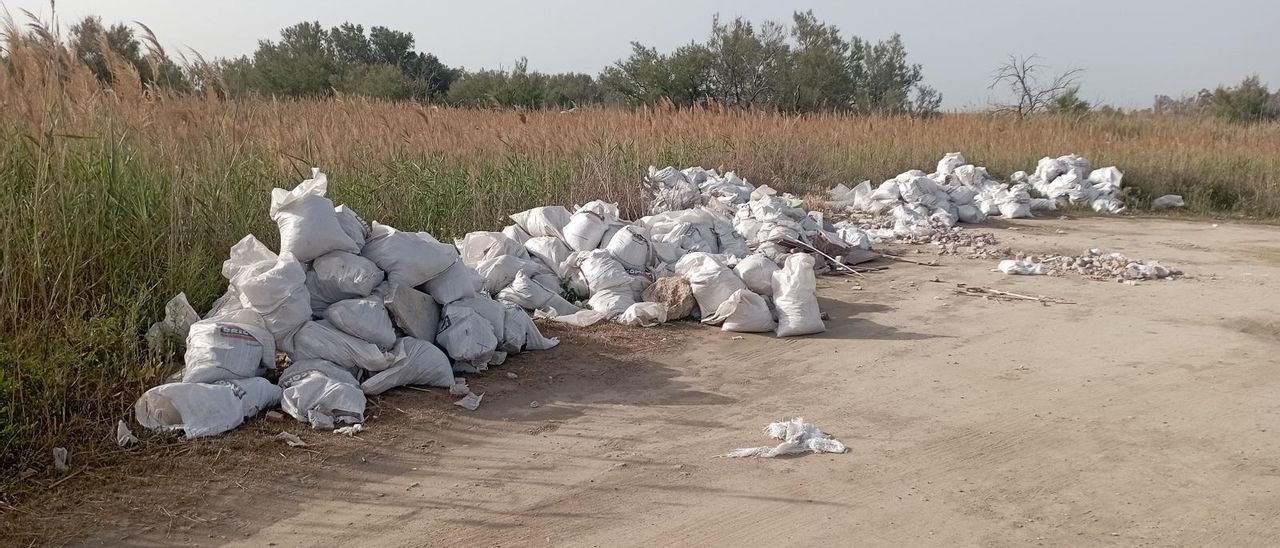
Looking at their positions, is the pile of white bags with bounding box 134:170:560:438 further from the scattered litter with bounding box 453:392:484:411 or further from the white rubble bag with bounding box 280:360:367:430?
the scattered litter with bounding box 453:392:484:411

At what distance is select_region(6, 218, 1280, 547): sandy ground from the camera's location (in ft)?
10.3

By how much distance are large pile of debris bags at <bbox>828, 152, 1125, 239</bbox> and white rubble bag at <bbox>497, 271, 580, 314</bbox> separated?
496 cm

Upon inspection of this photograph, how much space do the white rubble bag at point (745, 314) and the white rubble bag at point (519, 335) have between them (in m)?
1.14

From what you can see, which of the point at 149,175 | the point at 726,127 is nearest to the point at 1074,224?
the point at 726,127

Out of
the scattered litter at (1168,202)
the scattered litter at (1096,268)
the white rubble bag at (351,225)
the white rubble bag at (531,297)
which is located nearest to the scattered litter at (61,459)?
the white rubble bag at (351,225)

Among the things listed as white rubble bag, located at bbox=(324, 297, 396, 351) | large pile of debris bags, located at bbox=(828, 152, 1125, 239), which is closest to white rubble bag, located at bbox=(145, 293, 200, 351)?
white rubble bag, located at bbox=(324, 297, 396, 351)

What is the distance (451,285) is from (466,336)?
333 mm

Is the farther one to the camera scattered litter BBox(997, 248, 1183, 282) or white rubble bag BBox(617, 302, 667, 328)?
scattered litter BBox(997, 248, 1183, 282)

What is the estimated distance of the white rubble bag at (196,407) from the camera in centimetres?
369

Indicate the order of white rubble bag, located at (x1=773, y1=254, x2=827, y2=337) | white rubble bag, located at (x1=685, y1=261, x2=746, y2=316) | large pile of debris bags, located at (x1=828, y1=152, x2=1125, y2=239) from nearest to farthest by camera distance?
white rubble bag, located at (x1=773, y1=254, x2=827, y2=337) → white rubble bag, located at (x1=685, y1=261, x2=746, y2=316) → large pile of debris bags, located at (x1=828, y1=152, x2=1125, y2=239)

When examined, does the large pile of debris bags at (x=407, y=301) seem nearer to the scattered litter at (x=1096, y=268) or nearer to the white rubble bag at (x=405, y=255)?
the white rubble bag at (x=405, y=255)

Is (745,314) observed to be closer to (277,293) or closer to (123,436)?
(277,293)

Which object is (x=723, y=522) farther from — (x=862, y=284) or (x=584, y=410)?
(x=862, y=284)

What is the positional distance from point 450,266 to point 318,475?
1.66 m
